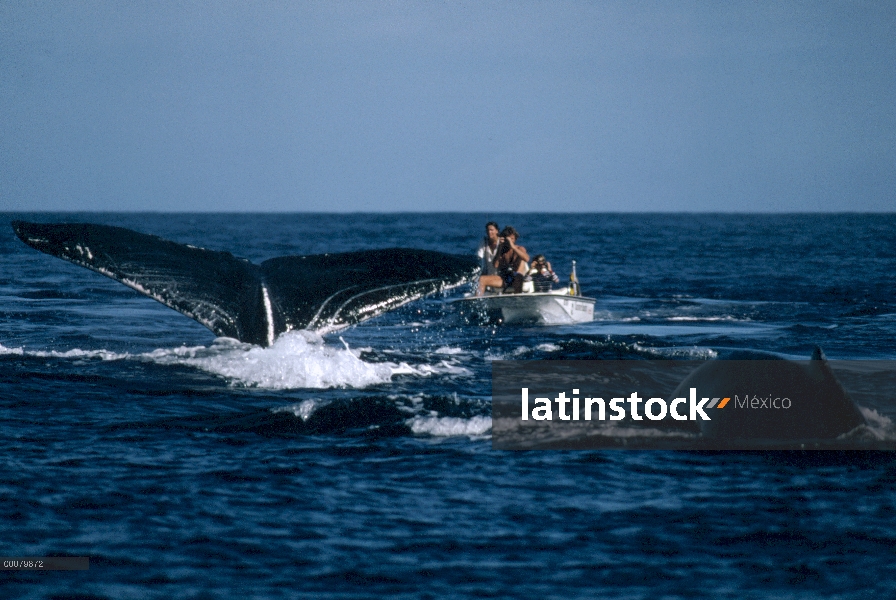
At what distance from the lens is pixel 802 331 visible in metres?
19.9

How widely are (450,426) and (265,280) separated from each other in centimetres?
251

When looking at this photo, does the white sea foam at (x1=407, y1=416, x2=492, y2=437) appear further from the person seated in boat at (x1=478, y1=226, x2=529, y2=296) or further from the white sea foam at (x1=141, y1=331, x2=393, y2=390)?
the person seated in boat at (x1=478, y1=226, x2=529, y2=296)

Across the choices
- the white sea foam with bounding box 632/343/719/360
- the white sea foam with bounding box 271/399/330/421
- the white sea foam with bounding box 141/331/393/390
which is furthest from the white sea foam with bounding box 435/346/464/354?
the white sea foam with bounding box 271/399/330/421

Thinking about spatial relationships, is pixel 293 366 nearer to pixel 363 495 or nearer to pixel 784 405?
pixel 363 495

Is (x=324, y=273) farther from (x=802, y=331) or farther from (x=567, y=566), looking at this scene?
(x=802, y=331)

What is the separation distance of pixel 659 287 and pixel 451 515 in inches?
1103

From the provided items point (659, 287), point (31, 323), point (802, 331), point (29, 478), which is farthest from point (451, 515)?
point (659, 287)

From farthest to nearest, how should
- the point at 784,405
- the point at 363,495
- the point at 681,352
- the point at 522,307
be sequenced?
the point at 522,307, the point at 681,352, the point at 784,405, the point at 363,495

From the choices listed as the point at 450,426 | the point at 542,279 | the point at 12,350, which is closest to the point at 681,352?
the point at 542,279

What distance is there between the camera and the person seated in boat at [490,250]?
67.2 feet

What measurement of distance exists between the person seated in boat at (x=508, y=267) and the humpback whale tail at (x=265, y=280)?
380 inches

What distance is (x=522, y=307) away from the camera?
65.0 feet

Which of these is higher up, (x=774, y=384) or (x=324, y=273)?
(x=324, y=273)

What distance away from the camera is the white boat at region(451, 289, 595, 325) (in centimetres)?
1973
